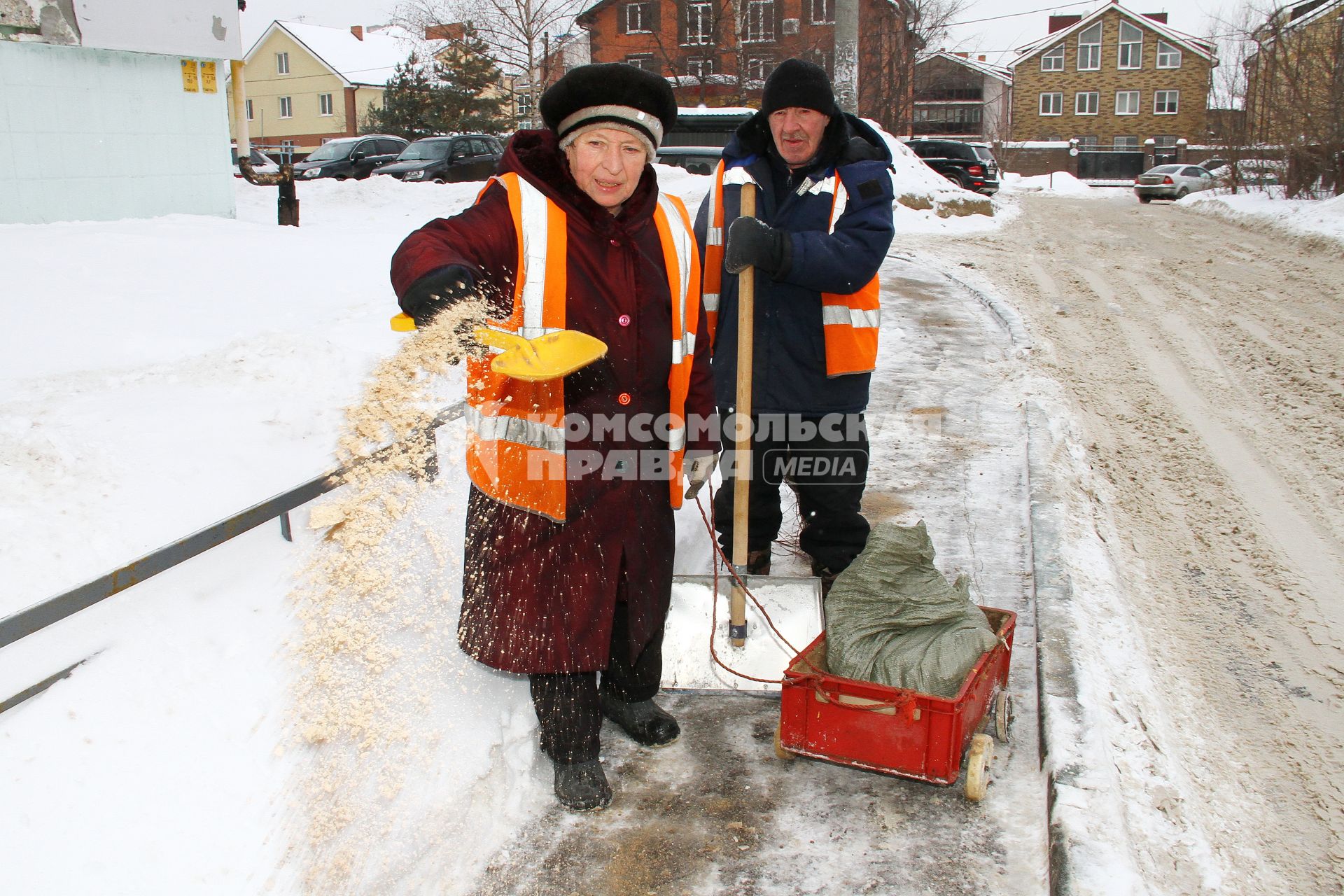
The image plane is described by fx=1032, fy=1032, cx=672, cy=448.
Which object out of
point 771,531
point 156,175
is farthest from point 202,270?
point 771,531

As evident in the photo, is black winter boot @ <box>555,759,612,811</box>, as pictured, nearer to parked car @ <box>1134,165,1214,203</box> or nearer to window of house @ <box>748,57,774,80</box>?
window of house @ <box>748,57,774,80</box>

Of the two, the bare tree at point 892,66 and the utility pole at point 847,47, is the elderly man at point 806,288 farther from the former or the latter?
the bare tree at point 892,66

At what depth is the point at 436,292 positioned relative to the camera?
211 cm

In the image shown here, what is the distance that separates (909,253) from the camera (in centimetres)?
1423

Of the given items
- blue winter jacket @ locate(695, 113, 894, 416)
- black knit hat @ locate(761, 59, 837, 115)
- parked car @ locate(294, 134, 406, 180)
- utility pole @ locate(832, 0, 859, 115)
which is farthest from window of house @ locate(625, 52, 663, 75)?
black knit hat @ locate(761, 59, 837, 115)

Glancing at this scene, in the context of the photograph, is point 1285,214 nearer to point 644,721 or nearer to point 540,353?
point 644,721

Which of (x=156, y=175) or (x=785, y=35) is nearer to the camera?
(x=156, y=175)

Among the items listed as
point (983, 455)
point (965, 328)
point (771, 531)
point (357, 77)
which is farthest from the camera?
point (357, 77)

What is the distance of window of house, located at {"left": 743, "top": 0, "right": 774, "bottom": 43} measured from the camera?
34.6 metres

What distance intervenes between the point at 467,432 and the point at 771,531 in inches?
64.9

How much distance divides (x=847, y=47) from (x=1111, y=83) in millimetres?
52789

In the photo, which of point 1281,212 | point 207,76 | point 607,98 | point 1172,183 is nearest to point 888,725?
point 607,98

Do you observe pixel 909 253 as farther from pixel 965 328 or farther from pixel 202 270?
pixel 202 270

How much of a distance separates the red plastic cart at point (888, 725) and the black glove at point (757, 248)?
119 centimetres
